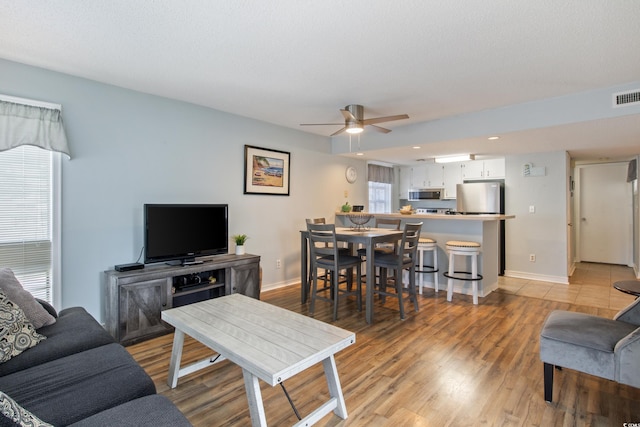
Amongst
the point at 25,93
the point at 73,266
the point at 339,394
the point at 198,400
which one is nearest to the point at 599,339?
the point at 339,394

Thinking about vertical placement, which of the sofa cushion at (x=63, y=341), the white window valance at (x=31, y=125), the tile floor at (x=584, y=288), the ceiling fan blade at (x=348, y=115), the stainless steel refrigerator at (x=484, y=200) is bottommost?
the tile floor at (x=584, y=288)

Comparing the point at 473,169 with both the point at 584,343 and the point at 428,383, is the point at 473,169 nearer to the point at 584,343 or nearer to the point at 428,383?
the point at 584,343

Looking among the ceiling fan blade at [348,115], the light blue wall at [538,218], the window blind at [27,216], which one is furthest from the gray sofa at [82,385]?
the light blue wall at [538,218]

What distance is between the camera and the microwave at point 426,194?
275 inches

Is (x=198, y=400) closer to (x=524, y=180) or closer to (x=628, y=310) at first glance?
(x=628, y=310)

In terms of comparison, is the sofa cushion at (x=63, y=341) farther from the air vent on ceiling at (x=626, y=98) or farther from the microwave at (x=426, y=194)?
the microwave at (x=426, y=194)

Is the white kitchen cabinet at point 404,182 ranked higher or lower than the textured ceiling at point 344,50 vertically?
lower

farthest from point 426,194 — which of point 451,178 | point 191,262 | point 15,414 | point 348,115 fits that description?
point 15,414

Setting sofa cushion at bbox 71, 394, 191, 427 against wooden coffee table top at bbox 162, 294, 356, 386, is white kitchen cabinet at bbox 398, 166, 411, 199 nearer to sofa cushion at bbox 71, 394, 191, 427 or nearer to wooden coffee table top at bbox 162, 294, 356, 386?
wooden coffee table top at bbox 162, 294, 356, 386

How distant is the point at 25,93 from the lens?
8.84 feet

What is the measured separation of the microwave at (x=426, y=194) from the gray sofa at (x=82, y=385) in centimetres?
635

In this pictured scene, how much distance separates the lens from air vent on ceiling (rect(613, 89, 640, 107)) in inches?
119

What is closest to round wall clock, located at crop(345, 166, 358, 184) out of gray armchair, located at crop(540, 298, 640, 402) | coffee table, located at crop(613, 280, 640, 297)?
coffee table, located at crop(613, 280, 640, 297)

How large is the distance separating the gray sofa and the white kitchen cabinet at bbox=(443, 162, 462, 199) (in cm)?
645
